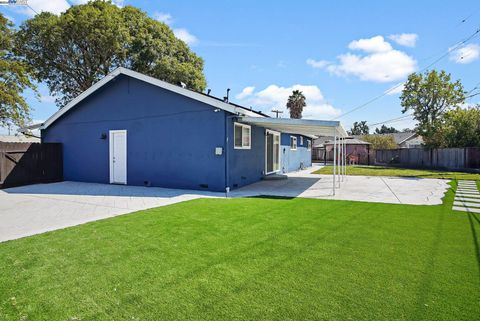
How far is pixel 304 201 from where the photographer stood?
25.6 ft

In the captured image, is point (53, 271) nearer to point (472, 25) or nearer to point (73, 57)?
point (472, 25)

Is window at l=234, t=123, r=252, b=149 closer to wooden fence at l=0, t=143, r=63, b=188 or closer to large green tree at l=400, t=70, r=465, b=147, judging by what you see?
wooden fence at l=0, t=143, r=63, b=188

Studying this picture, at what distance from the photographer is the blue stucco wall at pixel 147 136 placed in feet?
31.8

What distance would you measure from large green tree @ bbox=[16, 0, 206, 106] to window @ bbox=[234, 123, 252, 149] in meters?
11.9

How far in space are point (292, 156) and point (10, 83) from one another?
1719 cm

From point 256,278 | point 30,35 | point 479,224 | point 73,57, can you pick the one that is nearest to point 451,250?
point 479,224

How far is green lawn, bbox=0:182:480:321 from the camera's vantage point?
2525 millimetres

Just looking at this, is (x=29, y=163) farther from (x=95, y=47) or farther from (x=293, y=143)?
(x=293, y=143)

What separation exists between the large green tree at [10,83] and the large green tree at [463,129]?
29178 millimetres

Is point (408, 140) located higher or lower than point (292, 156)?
higher

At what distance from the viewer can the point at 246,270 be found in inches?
130

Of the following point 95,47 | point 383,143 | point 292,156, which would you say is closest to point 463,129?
point 292,156

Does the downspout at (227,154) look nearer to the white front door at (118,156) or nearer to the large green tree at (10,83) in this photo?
the white front door at (118,156)

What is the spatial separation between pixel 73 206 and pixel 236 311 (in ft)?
20.7
